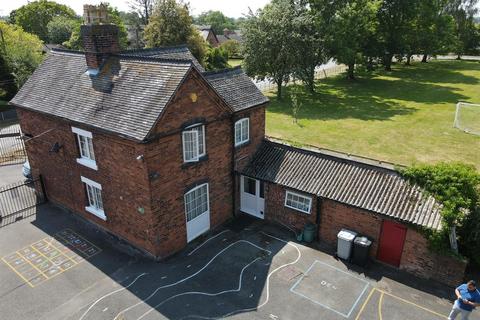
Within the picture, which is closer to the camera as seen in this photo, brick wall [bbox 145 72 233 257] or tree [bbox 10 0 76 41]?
brick wall [bbox 145 72 233 257]

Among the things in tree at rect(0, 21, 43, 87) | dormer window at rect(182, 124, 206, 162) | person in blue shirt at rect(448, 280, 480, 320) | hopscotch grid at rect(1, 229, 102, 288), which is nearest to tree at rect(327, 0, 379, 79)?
dormer window at rect(182, 124, 206, 162)

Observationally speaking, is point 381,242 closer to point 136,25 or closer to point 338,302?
point 338,302

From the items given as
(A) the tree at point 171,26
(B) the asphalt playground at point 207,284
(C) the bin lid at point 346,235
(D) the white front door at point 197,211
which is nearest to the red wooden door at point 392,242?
(B) the asphalt playground at point 207,284

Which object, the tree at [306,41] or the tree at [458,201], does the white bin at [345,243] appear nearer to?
the tree at [458,201]

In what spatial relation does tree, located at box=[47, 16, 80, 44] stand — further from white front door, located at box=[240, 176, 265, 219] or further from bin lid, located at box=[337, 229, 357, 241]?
bin lid, located at box=[337, 229, 357, 241]

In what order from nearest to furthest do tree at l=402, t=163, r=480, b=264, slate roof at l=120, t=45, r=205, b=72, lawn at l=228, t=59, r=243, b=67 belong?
1. tree at l=402, t=163, r=480, b=264
2. slate roof at l=120, t=45, r=205, b=72
3. lawn at l=228, t=59, r=243, b=67

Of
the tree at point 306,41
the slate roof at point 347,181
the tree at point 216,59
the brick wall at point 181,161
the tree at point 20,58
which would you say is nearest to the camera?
the brick wall at point 181,161

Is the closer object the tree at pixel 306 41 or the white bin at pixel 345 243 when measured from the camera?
the white bin at pixel 345 243
